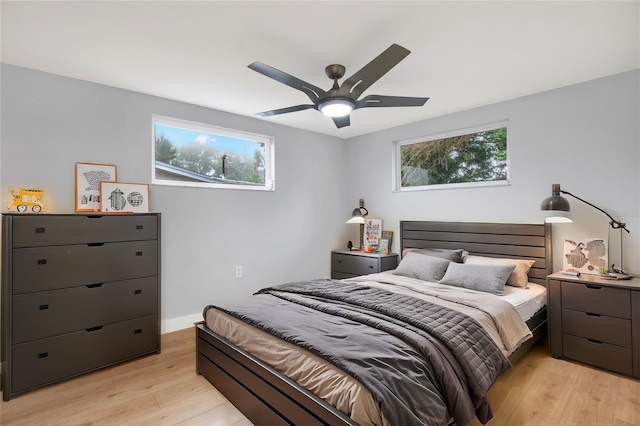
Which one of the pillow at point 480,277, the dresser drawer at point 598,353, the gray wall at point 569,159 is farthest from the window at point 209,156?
the dresser drawer at point 598,353

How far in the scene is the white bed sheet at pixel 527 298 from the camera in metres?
2.67

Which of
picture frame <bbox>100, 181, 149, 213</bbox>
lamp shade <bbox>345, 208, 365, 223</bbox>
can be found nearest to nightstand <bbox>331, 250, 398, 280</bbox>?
lamp shade <bbox>345, 208, 365, 223</bbox>

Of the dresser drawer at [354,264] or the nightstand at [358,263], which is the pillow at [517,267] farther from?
the dresser drawer at [354,264]

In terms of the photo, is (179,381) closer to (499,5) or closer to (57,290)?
(57,290)

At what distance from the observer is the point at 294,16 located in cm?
197

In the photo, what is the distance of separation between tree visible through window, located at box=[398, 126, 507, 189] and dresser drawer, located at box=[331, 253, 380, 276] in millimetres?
1144

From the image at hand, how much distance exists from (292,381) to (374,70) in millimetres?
1833

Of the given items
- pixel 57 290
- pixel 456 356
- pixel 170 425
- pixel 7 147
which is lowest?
pixel 170 425

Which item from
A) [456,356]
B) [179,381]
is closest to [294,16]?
[456,356]

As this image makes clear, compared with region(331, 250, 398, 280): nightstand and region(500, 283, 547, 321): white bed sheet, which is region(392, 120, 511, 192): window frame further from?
region(500, 283, 547, 321): white bed sheet

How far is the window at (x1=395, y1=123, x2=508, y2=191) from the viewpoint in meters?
3.66

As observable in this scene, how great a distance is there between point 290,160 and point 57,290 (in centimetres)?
289

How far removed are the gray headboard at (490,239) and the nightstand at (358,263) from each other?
284 mm

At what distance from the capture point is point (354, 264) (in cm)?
454
